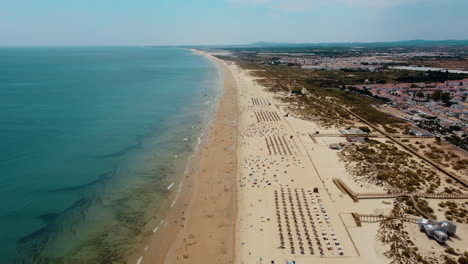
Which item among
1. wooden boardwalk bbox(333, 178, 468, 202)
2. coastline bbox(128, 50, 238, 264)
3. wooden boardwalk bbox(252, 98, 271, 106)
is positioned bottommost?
coastline bbox(128, 50, 238, 264)

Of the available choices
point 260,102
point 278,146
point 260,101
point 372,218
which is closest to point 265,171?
point 278,146

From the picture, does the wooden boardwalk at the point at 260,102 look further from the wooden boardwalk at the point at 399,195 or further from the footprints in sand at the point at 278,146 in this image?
the wooden boardwalk at the point at 399,195

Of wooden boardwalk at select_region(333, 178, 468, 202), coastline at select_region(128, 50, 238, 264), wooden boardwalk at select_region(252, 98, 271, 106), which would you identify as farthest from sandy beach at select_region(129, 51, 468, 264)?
wooden boardwalk at select_region(252, 98, 271, 106)

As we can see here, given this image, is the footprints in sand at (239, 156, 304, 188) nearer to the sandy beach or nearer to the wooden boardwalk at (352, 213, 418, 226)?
the sandy beach

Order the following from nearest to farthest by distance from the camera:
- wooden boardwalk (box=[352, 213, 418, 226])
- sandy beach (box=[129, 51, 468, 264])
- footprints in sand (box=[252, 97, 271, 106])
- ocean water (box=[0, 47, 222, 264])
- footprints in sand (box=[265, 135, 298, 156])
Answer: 1. sandy beach (box=[129, 51, 468, 264])
2. ocean water (box=[0, 47, 222, 264])
3. wooden boardwalk (box=[352, 213, 418, 226])
4. footprints in sand (box=[265, 135, 298, 156])
5. footprints in sand (box=[252, 97, 271, 106])

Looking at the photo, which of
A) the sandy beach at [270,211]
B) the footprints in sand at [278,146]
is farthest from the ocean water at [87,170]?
the footprints in sand at [278,146]
